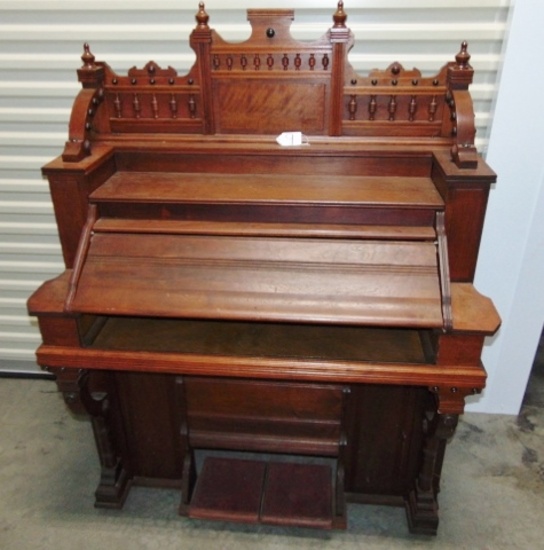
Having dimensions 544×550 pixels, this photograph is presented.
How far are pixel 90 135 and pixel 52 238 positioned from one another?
97 cm

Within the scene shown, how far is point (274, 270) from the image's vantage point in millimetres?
1711

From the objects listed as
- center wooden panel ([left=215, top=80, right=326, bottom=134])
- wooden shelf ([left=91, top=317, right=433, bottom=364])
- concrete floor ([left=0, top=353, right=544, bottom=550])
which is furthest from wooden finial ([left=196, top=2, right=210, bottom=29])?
concrete floor ([left=0, top=353, right=544, bottom=550])

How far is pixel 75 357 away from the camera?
1751mm

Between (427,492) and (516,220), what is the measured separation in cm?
123

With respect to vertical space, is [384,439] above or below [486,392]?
above

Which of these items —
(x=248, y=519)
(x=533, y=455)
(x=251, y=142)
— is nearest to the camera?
(x=251, y=142)

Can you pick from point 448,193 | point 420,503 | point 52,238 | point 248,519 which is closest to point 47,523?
point 248,519

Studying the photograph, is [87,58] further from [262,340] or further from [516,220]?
[516,220]

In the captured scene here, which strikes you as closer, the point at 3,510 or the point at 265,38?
the point at 265,38

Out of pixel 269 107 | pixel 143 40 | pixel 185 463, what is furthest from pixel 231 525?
pixel 143 40

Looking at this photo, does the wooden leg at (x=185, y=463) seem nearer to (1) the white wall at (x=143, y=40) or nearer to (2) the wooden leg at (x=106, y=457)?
(2) the wooden leg at (x=106, y=457)

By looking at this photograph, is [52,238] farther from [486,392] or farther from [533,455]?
[533,455]

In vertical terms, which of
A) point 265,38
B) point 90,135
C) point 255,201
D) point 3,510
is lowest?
point 3,510

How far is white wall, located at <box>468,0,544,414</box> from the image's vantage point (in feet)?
6.84
